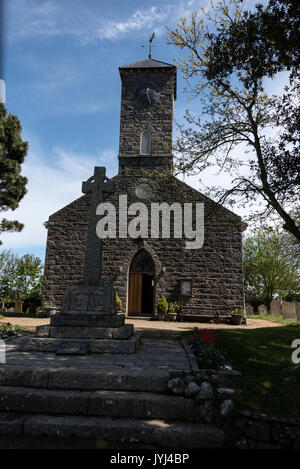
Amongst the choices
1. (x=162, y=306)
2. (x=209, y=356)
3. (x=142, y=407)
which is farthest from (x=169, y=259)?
(x=142, y=407)

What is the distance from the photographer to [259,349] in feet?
23.0

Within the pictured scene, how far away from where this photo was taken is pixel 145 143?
18.6 m

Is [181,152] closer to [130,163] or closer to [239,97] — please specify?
[239,97]

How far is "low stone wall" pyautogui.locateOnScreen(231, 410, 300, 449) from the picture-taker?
373cm

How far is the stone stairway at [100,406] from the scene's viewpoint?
146 inches

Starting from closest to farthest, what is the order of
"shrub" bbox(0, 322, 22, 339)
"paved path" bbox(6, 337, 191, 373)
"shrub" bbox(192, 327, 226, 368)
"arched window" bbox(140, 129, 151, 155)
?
"paved path" bbox(6, 337, 191, 373) < "shrub" bbox(192, 327, 226, 368) < "shrub" bbox(0, 322, 22, 339) < "arched window" bbox(140, 129, 151, 155)

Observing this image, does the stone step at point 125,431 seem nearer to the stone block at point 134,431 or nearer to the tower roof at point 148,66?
the stone block at point 134,431

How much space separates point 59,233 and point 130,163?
587 centimetres

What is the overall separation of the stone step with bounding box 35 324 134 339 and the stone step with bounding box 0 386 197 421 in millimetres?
2453

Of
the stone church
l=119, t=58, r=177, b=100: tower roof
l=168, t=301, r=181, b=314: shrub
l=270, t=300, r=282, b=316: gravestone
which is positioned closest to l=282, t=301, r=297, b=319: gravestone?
l=270, t=300, r=282, b=316: gravestone

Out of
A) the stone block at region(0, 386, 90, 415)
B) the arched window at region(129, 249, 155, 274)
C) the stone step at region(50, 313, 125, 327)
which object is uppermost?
the arched window at region(129, 249, 155, 274)

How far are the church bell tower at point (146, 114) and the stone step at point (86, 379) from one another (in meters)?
14.4

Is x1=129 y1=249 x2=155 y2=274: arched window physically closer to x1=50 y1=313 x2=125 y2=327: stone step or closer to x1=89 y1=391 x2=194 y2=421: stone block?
x1=50 y1=313 x2=125 y2=327: stone step
